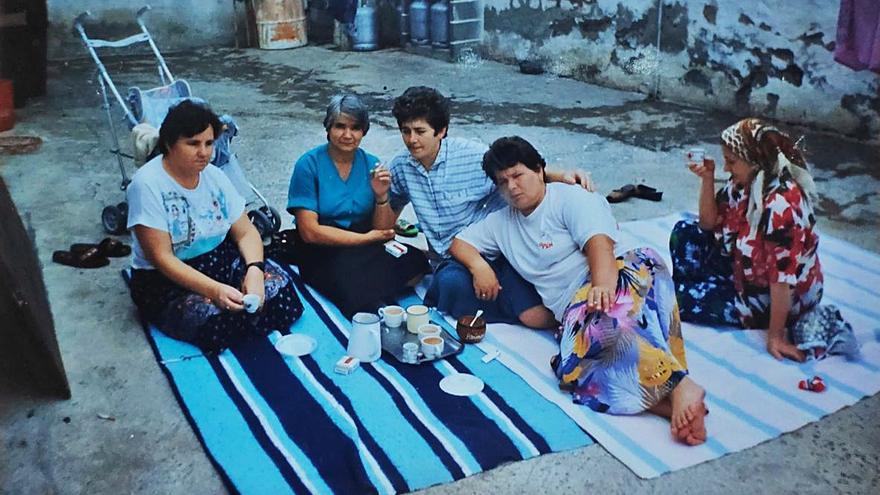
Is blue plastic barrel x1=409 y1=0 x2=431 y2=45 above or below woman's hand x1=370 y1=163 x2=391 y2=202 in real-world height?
above

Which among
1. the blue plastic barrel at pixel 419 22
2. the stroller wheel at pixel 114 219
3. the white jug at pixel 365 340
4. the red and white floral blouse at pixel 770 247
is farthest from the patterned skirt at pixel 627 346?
the blue plastic barrel at pixel 419 22

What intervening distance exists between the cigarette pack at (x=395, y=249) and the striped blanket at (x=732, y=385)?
1.80 feet

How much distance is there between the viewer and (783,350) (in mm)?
3250

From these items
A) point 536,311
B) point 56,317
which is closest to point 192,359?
point 56,317

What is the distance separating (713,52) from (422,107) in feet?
14.9

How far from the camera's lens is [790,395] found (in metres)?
3.02

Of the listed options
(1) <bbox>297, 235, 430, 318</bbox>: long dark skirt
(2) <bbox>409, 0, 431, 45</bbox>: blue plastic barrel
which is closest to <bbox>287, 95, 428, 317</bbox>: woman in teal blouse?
(1) <bbox>297, 235, 430, 318</bbox>: long dark skirt

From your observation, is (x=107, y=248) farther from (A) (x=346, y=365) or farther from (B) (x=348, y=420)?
(B) (x=348, y=420)

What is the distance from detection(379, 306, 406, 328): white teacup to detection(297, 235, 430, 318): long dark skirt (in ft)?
0.88

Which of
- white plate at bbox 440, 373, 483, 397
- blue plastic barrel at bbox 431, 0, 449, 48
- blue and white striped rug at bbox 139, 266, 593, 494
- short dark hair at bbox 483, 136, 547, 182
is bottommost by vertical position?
blue and white striped rug at bbox 139, 266, 593, 494

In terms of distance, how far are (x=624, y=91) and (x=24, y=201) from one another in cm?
539

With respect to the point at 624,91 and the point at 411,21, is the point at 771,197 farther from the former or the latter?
the point at 411,21

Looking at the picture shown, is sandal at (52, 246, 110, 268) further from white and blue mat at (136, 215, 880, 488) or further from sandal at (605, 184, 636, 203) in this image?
sandal at (605, 184, 636, 203)

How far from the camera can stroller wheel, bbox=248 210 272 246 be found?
4.57m
